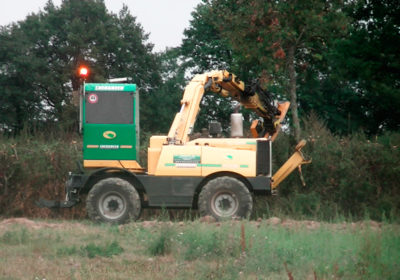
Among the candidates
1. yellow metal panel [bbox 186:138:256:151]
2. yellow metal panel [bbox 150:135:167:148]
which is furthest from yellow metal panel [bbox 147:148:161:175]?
yellow metal panel [bbox 186:138:256:151]

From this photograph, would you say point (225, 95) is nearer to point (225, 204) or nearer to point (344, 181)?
point (225, 204)

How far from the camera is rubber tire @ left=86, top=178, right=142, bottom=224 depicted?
51.0 feet

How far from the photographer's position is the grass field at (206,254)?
8508 mm

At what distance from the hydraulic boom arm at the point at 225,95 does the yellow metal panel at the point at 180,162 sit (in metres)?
0.32

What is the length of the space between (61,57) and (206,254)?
43.1 m

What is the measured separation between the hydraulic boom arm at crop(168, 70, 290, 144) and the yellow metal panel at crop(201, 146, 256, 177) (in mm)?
690

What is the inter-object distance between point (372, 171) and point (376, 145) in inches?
29.5

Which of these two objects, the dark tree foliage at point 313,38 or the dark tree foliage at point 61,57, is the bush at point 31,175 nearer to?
the dark tree foliage at point 313,38

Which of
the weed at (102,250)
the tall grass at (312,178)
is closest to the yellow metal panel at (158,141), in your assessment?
the tall grass at (312,178)

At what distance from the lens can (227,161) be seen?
15.7 metres

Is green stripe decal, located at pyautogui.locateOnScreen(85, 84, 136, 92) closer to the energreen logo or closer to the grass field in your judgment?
the energreen logo

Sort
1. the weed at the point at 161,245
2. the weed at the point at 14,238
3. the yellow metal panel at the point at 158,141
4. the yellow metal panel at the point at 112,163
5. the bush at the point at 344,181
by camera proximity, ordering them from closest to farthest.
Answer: the weed at the point at 161,245 < the weed at the point at 14,238 < the yellow metal panel at the point at 112,163 < the yellow metal panel at the point at 158,141 < the bush at the point at 344,181

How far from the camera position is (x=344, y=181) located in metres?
18.6

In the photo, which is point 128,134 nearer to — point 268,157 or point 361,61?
point 268,157
